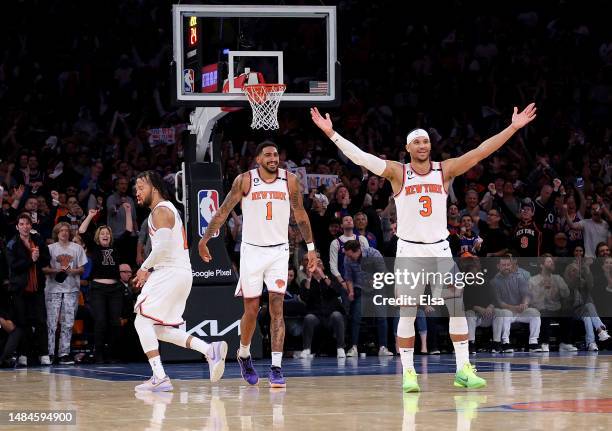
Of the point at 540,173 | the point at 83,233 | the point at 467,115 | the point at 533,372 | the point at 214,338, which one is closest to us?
the point at 533,372

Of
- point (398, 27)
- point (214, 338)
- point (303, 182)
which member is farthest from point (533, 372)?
point (398, 27)

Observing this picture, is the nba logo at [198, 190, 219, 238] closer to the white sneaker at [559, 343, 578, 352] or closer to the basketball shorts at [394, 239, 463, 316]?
the basketball shorts at [394, 239, 463, 316]

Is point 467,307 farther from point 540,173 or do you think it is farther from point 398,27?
point 398,27

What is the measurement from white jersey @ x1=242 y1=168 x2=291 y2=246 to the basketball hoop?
337cm

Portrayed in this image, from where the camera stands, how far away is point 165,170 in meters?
20.6

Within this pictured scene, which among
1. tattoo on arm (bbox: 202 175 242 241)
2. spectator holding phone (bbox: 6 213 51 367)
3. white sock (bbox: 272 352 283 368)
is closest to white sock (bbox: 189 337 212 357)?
white sock (bbox: 272 352 283 368)

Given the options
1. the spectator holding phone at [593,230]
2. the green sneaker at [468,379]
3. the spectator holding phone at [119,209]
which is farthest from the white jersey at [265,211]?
the spectator holding phone at [593,230]

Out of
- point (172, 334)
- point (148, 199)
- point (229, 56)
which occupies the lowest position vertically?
point (172, 334)

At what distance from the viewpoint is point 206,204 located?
55.3ft

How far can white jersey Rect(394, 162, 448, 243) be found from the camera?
1152cm

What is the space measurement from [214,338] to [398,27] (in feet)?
44.3

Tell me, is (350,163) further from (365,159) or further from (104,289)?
(365,159)

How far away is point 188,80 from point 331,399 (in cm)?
673

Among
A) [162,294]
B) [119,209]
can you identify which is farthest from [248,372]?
[119,209]
